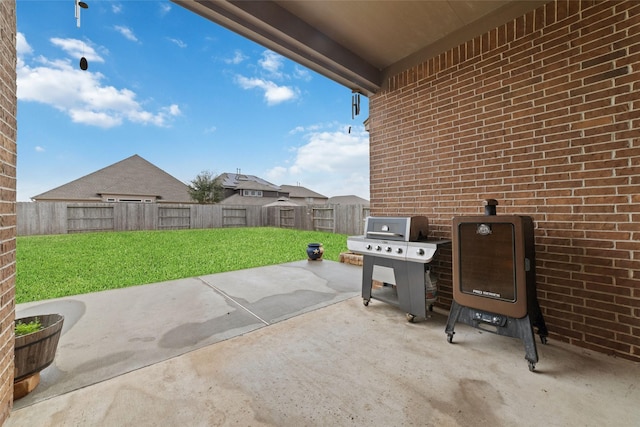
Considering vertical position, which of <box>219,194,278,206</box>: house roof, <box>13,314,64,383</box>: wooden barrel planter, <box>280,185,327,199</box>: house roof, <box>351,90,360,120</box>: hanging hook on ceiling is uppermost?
<box>280,185,327,199</box>: house roof

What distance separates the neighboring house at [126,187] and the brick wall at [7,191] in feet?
62.7

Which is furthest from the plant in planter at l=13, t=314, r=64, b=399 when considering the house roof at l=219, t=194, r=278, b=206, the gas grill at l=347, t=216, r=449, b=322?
the house roof at l=219, t=194, r=278, b=206

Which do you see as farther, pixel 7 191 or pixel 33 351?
pixel 33 351

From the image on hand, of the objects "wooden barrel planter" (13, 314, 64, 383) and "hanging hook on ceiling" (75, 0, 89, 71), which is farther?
"hanging hook on ceiling" (75, 0, 89, 71)

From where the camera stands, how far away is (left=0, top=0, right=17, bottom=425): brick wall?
4.50 feet

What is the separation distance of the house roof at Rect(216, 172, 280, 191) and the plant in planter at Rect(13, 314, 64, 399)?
25.0 metres

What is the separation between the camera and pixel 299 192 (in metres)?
32.7

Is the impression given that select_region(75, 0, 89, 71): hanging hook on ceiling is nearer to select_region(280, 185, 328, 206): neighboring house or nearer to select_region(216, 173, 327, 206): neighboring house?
select_region(216, 173, 327, 206): neighboring house

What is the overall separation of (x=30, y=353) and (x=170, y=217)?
Result: 527 inches

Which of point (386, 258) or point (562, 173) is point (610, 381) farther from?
point (386, 258)

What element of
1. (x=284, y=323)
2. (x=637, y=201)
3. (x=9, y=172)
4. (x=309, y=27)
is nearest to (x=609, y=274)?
(x=637, y=201)

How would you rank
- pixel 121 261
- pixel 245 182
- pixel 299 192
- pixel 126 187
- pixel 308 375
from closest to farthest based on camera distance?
pixel 308 375
pixel 121 261
pixel 126 187
pixel 245 182
pixel 299 192

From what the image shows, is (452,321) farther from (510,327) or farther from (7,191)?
(7,191)

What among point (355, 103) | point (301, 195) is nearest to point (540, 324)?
point (355, 103)
